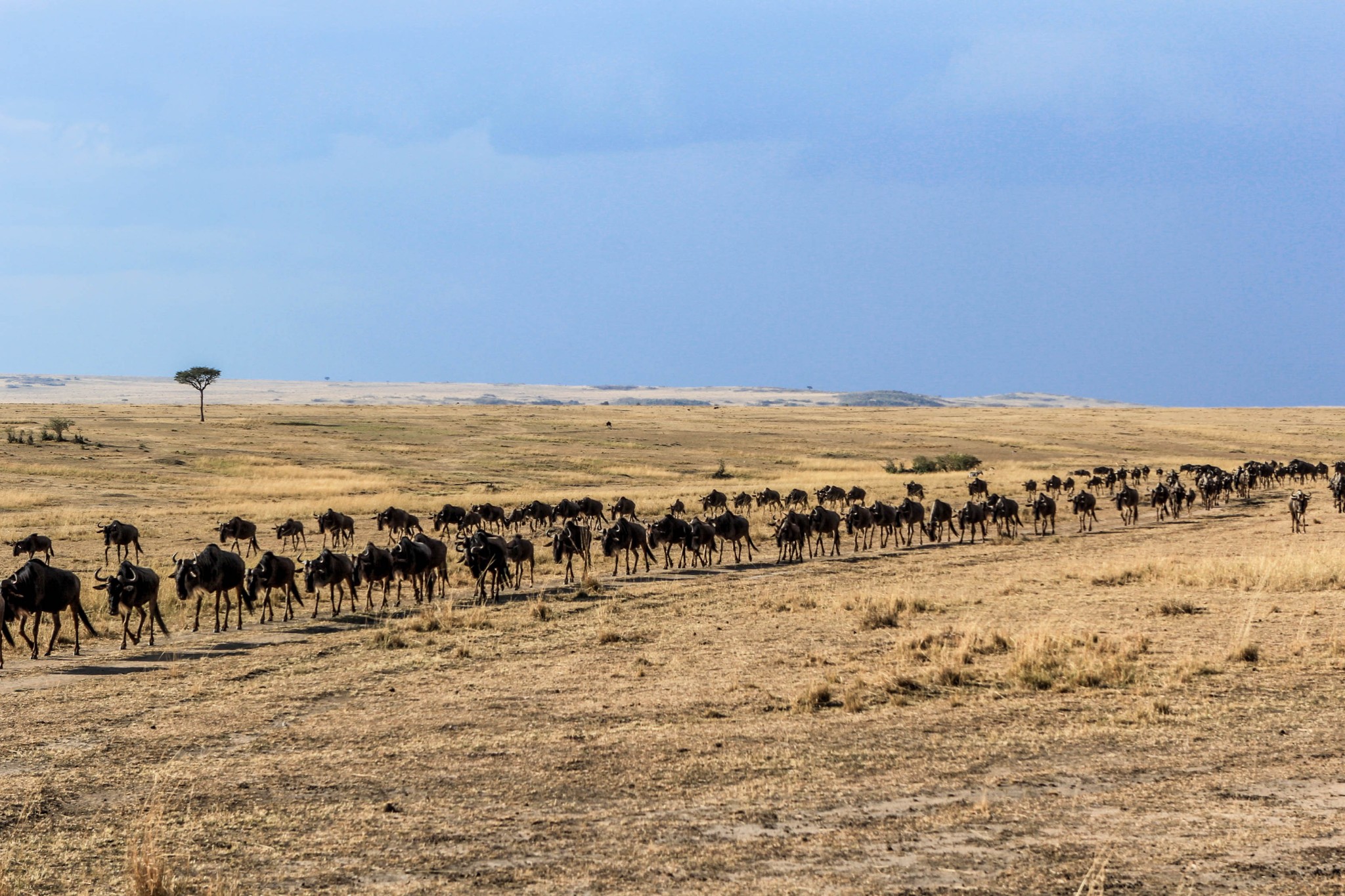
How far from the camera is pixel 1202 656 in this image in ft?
47.5

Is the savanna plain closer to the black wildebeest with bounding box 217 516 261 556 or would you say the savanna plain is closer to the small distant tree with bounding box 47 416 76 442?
the black wildebeest with bounding box 217 516 261 556

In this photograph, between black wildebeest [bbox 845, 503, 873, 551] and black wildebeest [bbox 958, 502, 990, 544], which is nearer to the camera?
black wildebeest [bbox 845, 503, 873, 551]

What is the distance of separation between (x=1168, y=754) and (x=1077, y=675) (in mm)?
3287

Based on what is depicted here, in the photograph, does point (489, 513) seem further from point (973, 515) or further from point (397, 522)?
point (973, 515)

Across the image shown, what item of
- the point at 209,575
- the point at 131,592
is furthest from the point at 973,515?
the point at 131,592

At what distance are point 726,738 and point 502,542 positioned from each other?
13723 millimetres

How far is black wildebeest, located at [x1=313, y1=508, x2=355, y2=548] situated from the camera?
34.8 m

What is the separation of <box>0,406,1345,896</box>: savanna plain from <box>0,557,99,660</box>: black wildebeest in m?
0.60

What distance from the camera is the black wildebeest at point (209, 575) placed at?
19.9 meters

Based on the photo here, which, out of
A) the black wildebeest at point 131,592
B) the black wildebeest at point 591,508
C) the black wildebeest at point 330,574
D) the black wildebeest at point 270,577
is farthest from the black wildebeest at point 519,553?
the black wildebeest at point 591,508

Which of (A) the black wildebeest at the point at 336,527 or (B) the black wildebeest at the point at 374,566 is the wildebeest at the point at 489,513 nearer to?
(A) the black wildebeest at the point at 336,527

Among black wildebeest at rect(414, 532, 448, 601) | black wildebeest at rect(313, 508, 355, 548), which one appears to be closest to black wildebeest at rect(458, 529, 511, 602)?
black wildebeest at rect(414, 532, 448, 601)

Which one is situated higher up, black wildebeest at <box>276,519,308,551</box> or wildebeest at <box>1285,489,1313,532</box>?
wildebeest at <box>1285,489,1313,532</box>

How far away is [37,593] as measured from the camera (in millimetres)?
16984
